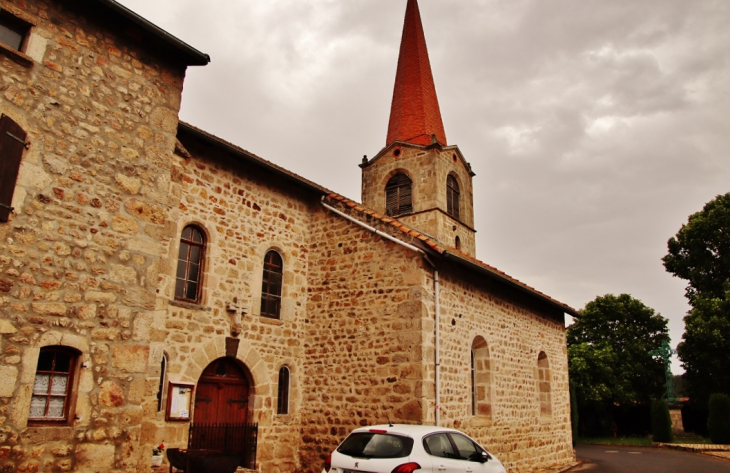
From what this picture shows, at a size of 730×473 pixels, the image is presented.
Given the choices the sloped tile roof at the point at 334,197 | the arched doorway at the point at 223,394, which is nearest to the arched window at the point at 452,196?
the sloped tile roof at the point at 334,197

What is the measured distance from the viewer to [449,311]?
37.8 ft

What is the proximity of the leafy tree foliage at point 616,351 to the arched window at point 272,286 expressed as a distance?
23.8 m

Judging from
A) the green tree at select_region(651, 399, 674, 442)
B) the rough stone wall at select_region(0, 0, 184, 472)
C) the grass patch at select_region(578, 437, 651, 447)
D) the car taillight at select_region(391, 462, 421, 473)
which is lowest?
the grass patch at select_region(578, 437, 651, 447)

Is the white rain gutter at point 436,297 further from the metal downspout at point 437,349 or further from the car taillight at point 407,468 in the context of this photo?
the car taillight at point 407,468

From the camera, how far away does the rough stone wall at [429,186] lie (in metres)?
21.3

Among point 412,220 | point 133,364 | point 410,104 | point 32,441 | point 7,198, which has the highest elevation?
point 410,104

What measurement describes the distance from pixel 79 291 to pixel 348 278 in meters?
6.32

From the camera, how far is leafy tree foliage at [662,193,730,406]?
24812 mm

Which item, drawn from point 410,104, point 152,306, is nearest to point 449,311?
point 152,306

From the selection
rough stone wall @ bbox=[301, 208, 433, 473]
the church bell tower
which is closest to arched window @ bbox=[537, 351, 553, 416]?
the church bell tower

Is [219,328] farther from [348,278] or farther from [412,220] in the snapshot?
[412,220]

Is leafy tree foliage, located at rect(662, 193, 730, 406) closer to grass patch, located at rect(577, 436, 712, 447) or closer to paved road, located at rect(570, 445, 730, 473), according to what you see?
grass patch, located at rect(577, 436, 712, 447)

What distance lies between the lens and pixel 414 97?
2395 centimetres

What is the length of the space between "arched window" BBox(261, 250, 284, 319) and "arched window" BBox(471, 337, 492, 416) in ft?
15.5
